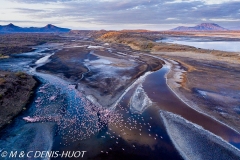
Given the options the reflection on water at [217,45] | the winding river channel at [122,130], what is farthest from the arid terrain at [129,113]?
the reflection on water at [217,45]

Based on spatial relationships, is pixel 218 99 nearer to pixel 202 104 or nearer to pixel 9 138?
pixel 202 104

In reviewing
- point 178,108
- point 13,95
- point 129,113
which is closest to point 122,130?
point 129,113

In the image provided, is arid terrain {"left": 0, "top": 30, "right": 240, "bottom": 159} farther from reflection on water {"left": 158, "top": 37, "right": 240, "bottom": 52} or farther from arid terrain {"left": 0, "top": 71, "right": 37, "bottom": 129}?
reflection on water {"left": 158, "top": 37, "right": 240, "bottom": 52}

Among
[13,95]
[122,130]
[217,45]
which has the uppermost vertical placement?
[13,95]

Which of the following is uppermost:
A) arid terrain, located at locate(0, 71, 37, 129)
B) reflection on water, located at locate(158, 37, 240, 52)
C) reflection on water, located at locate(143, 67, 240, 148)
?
arid terrain, located at locate(0, 71, 37, 129)

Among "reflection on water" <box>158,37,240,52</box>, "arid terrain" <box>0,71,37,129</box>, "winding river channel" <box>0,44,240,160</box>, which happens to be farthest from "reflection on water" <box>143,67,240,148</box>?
"reflection on water" <box>158,37,240,52</box>

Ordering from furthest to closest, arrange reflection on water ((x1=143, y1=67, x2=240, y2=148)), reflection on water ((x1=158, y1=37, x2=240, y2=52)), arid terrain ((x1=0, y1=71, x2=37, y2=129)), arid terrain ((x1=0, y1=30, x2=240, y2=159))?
1. reflection on water ((x1=158, y1=37, x2=240, y2=52))
2. arid terrain ((x1=0, y1=71, x2=37, y2=129))
3. reflection on water ((x1=143, y1=67, x2=240, y2=148))
4. arid terrain ((x1=0, y1=30, x2=240, y2=159))

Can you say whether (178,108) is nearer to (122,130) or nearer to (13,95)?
(122,130)

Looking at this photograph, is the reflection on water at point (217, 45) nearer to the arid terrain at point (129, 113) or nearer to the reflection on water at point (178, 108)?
the arid terrain at point (129, 113)
